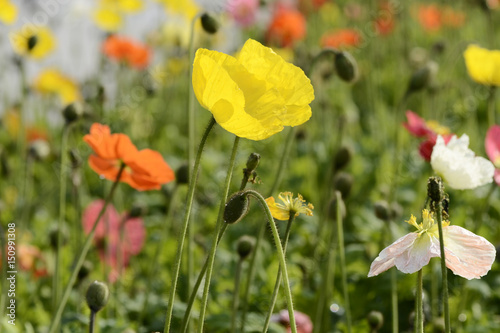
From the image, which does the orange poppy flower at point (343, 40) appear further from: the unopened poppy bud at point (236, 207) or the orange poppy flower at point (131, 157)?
the unopened poppy bud at point (236, 207)

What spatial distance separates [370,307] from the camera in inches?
57.2

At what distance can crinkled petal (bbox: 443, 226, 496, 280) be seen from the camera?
763mm

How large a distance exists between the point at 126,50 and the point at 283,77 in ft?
6.91

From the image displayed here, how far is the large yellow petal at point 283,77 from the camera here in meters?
0.80

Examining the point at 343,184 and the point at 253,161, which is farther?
the point at 343,184

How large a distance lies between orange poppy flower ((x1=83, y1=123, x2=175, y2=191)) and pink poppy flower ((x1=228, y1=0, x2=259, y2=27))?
262cm

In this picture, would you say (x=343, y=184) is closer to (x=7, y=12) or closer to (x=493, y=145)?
(x=493, y=145)

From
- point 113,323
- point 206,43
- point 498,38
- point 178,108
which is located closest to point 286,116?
point 113,323

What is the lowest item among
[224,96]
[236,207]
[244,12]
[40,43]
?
[236,207]

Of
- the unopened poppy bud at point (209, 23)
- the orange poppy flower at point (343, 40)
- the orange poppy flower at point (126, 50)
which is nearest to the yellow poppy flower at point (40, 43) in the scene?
the orange poppy flower at point (126, 50)

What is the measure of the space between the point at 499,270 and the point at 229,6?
7.01 ft

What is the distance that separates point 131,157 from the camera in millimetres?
1053

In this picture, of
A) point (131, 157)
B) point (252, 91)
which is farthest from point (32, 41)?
point (252, 91)

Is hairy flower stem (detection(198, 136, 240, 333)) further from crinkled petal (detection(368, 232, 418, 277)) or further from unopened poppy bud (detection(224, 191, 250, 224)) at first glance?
crinkled petal (detection(368, 232, 418, 277))
